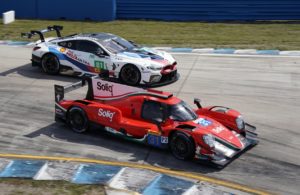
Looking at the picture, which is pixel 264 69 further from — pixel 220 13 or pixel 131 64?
pixel 220 13

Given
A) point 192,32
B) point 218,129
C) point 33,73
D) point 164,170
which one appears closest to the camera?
point 164,170

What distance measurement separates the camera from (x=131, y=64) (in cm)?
1692

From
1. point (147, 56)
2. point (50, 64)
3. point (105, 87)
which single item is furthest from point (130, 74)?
point (105, 87)

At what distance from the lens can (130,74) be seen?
17.1 meters

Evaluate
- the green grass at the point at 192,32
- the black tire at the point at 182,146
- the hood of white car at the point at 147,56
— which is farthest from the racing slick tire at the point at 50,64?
the black tire at the point at 182,146

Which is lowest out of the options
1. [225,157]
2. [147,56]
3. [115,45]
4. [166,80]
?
[225,157]

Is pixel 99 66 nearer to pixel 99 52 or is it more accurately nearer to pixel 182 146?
pixel 99 52

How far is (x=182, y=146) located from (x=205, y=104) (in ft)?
14.0

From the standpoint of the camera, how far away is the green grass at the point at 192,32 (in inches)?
930

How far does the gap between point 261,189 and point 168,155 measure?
Result: 2358 millimetres

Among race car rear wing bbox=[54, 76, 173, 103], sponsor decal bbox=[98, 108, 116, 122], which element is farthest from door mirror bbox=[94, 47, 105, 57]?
sponsor decal bbox=[98, 108, 116, 122]

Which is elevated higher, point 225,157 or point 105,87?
point 105,87

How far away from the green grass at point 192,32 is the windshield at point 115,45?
562 centimetres

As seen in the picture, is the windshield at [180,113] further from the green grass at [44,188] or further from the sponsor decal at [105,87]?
the green grass at [44,188]
